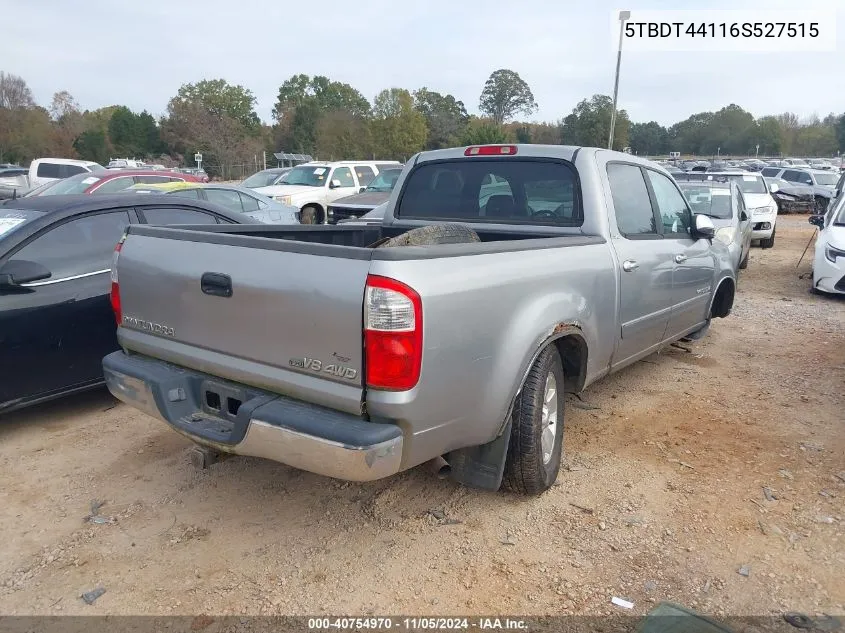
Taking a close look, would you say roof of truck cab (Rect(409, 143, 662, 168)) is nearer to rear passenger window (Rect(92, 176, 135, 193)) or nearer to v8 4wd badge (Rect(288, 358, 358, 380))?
v8 4wd badge (Rect(288, 358, 358, 380))

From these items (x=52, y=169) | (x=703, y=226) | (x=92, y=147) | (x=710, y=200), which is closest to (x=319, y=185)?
(x=710, y=200)

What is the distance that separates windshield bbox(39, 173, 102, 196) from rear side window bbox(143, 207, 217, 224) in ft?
23.8

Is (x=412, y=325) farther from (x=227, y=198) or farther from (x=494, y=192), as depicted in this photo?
(x=227, y=198)

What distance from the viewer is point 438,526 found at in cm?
322

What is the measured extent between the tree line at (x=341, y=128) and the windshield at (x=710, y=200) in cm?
2514

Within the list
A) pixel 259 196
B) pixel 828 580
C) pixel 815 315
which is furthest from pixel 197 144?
pixel 828 580

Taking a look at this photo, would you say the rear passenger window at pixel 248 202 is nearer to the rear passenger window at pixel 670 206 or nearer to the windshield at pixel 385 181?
the windshield at pixel 385 181

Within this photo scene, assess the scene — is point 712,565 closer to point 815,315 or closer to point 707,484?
point 707,484

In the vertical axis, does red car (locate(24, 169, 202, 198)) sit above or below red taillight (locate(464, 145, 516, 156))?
below

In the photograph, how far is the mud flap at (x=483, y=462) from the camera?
3074 mm

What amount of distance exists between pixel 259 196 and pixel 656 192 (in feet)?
23.8

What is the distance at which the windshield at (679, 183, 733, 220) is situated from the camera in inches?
388

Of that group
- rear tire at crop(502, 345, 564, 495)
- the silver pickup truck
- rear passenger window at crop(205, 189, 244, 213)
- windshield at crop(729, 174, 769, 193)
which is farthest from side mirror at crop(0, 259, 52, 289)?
windshield at crop(729, 174, 769, 193)

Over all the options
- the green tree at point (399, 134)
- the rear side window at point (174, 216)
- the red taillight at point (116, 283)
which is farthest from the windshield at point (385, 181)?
the green tree at point (399, 134)
